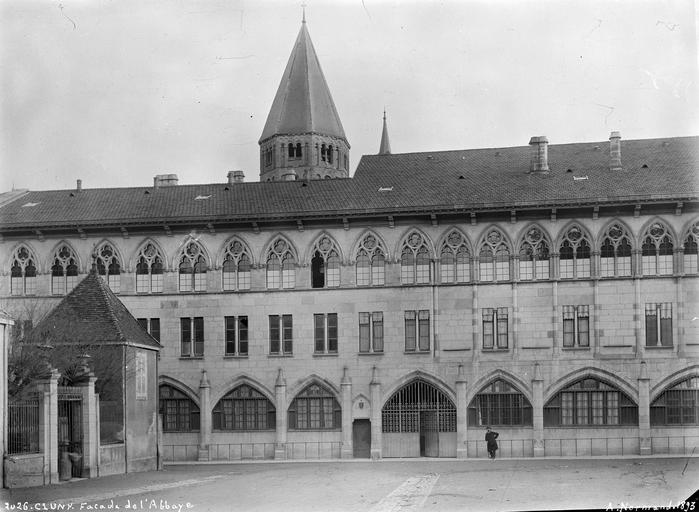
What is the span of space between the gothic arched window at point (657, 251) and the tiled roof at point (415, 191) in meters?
1.40

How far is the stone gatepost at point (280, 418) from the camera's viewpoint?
51344 millimetres

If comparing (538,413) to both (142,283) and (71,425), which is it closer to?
(142,283)

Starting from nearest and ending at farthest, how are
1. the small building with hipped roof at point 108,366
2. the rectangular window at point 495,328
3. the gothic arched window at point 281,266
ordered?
1. the small building with hipped roof at point 108,366
2. the rectangular window at point 495,328
3. the gothic arched window at point 281,266

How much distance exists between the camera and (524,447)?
49969 mm

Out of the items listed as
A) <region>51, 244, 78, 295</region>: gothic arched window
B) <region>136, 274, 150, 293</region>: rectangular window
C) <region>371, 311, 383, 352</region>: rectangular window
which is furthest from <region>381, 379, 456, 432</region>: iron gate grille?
<region>51, 244, 78, 295</region>: gothic arched window

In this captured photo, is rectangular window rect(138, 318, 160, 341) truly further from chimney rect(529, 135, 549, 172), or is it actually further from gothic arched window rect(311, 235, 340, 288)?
chimney rect(529, 135, 549, 172)

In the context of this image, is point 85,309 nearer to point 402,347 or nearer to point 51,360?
point 51,360

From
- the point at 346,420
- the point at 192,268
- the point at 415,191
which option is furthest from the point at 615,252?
the point at 192,268

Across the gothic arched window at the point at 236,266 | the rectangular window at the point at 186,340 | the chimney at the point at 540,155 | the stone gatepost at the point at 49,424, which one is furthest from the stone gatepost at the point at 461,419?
the stone gatepost at the point at 49,424

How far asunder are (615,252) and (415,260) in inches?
321

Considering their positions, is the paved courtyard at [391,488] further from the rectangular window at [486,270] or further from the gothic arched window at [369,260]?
the gothic arched window at [369,260]

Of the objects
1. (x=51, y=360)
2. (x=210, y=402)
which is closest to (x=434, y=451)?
(x=210, y=402)

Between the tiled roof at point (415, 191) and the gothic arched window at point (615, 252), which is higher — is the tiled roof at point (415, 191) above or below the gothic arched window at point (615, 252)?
above

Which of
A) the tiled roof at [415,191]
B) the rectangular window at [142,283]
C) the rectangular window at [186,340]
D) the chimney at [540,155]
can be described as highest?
the chimney at [540,155]
